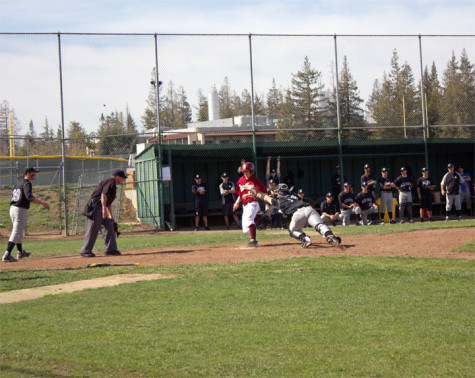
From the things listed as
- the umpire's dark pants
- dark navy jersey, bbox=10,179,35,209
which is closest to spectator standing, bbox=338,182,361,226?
the umpire's dark pants

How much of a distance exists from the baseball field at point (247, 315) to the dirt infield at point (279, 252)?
0.37 feet

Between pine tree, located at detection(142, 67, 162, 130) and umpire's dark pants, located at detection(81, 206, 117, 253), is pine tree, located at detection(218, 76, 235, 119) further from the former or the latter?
umpire's dark pants, located at detection(81, 206, 117, 253)

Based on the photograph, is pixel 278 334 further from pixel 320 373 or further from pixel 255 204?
pixel 255 204

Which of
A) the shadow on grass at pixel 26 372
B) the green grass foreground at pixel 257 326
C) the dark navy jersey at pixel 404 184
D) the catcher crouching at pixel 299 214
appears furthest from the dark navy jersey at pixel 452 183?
the shadow on grass at pixel 26 372

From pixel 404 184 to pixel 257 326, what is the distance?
16.2m

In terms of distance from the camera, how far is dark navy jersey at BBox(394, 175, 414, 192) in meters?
21.1

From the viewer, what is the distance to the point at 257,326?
6074 mm

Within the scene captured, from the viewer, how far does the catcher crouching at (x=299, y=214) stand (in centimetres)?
1184

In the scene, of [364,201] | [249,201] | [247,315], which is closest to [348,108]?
[364,201]

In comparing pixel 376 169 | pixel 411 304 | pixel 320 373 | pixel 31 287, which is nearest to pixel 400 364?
pixel 320 373

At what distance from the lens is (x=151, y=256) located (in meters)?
12.3

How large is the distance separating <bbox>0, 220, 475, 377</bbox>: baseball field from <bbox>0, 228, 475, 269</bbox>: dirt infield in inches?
4.4

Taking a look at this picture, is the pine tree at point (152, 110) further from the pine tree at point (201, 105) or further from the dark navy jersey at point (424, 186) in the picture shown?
the dark navy jersey at point (424, 186)

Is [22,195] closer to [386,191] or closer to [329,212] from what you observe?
[329,212]
